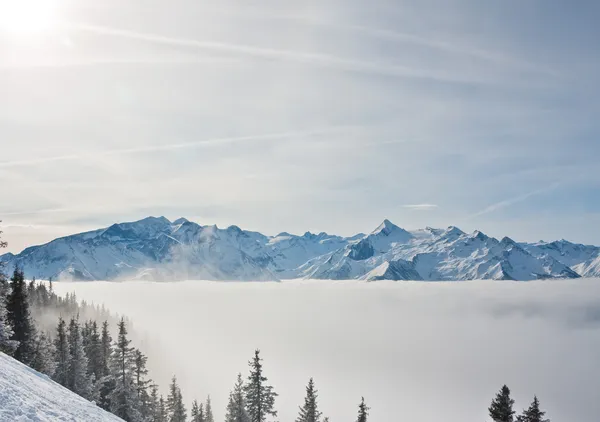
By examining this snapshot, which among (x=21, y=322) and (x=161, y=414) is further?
(x=161, y=414)

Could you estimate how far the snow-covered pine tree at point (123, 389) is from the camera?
4569cm

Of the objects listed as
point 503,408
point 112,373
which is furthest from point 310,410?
point 112,373

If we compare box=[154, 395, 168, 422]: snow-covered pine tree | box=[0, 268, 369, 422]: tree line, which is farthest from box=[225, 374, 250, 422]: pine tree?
box=[154, 395, 168, 422]: snow-covered pine tree

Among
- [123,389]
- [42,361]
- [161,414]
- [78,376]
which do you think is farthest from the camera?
[161,414]

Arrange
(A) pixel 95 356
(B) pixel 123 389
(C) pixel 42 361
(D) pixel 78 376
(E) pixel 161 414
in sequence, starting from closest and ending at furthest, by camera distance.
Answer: (C) pixel 42 361 < (B) pixel 123 389 < (D) pixel 78 376 < (A) pixel 95 356 < (E) pixel 161 414

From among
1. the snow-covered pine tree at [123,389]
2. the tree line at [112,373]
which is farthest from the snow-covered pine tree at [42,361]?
the snow-covered pine tree at [123,389]

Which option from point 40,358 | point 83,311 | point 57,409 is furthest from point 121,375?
point 83,311

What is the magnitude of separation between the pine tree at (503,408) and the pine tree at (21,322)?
45.0 meters

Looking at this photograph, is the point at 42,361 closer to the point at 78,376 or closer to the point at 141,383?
the point at 78,376

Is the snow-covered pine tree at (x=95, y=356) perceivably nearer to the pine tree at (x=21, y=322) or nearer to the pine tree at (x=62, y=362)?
the pine tree at (x=62, y=362)

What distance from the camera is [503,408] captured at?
96.7 feet

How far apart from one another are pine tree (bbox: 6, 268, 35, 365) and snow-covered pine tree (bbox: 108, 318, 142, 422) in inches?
352

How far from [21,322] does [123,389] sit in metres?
13.5

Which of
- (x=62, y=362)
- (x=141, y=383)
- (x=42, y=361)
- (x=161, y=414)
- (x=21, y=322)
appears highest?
(x=21, y=322)
